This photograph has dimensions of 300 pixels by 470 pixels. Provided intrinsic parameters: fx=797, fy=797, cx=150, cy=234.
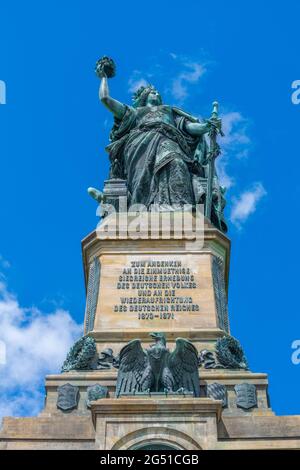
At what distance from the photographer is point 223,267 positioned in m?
21.8

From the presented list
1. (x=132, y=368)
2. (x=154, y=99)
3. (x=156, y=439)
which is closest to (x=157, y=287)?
(x=132, y=368)

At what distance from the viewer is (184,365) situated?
653 inches

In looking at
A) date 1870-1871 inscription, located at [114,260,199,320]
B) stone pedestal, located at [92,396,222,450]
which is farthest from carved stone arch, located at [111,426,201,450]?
date 1870-1871 inscription, located at [114,260,199,320]

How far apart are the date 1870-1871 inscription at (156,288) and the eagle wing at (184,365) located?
2.72 meters

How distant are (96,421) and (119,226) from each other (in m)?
7.62

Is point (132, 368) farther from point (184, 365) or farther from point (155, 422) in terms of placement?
point (155, 422)

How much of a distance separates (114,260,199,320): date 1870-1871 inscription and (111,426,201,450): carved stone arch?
460 centimetres

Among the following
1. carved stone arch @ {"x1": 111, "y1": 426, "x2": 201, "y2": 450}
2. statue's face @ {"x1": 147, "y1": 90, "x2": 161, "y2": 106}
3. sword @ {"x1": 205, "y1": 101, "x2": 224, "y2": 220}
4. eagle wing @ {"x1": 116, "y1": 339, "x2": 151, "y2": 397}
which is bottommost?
carved stone arch @ {"x1": 111, "y1": 426, "x2": 201, "y2": 450}

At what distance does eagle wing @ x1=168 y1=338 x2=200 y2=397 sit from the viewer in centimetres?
1642

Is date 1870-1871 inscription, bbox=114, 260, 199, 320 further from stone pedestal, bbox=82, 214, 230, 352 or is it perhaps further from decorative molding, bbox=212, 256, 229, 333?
decorative molding, bbox=212, 256, 229, 333

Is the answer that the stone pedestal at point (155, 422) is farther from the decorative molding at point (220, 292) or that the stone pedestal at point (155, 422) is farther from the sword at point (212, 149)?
the sword at point (212, 149)

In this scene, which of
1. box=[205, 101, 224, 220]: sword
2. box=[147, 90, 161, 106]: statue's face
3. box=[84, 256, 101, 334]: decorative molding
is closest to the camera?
box=[84, 256, 101, 334]: decorative molding
